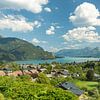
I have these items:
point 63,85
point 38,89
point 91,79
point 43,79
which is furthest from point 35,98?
point 91,79

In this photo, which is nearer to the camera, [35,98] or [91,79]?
[35,98]

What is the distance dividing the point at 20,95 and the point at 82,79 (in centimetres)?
8606

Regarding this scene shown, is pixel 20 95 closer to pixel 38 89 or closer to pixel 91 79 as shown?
pixel 38 89

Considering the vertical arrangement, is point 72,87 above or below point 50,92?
below

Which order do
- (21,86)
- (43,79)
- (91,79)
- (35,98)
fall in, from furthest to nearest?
(91,79) < (43,79) < (21,86) < (35,98)

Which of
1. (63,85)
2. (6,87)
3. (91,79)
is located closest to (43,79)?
(63,85)

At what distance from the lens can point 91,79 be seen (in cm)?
9306

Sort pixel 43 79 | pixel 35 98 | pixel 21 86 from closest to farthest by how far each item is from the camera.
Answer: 1. pixel 35 98
2. pixel 21 86
3. pixel 43 79

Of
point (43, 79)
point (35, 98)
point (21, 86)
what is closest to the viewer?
point (35, 98)

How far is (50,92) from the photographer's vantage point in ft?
33.9

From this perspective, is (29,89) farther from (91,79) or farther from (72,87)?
(91,79)

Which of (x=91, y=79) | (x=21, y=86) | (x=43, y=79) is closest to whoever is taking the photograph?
(x=21, y=86)

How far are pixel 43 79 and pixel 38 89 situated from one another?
4993 centimetres

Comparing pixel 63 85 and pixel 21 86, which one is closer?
pixel 21 86
